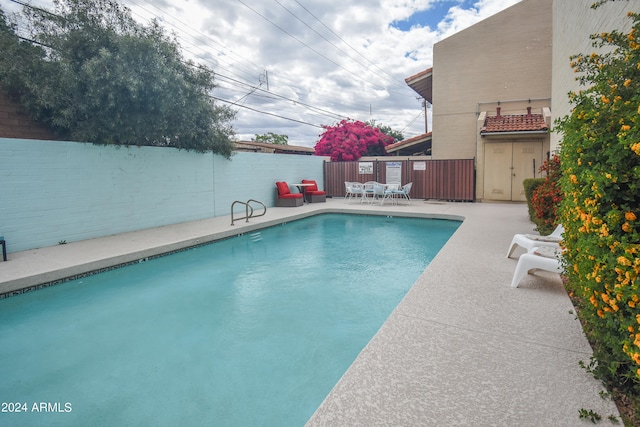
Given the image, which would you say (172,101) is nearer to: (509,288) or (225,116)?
(225,116)

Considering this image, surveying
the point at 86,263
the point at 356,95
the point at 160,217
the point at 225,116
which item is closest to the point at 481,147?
the point at 225,116

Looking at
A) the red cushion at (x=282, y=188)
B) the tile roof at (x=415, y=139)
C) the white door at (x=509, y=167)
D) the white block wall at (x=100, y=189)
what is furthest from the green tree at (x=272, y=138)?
the white door at (x=509, y=167)

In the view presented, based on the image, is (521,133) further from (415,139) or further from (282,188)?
(282,188)

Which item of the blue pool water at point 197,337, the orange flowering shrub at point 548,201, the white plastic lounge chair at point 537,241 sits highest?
the orange flowering shrub at point 548,201

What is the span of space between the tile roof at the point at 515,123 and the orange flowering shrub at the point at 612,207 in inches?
398

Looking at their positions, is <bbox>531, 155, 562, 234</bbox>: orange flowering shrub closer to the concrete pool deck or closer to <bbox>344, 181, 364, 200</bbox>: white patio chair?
the concrete pool deck

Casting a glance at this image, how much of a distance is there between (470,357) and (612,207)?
3.97 feet

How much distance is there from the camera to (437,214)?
31.7 feet

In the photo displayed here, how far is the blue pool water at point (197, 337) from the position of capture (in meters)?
2.36

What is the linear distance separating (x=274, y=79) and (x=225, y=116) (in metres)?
8.90

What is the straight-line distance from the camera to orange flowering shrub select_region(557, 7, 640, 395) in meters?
1.43

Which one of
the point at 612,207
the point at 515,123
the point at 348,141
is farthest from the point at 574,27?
the point at 348,141

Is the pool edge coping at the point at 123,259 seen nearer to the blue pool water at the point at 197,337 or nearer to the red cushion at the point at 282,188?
the blue pool water at the point at 197,337

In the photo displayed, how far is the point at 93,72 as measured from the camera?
6.41 m
